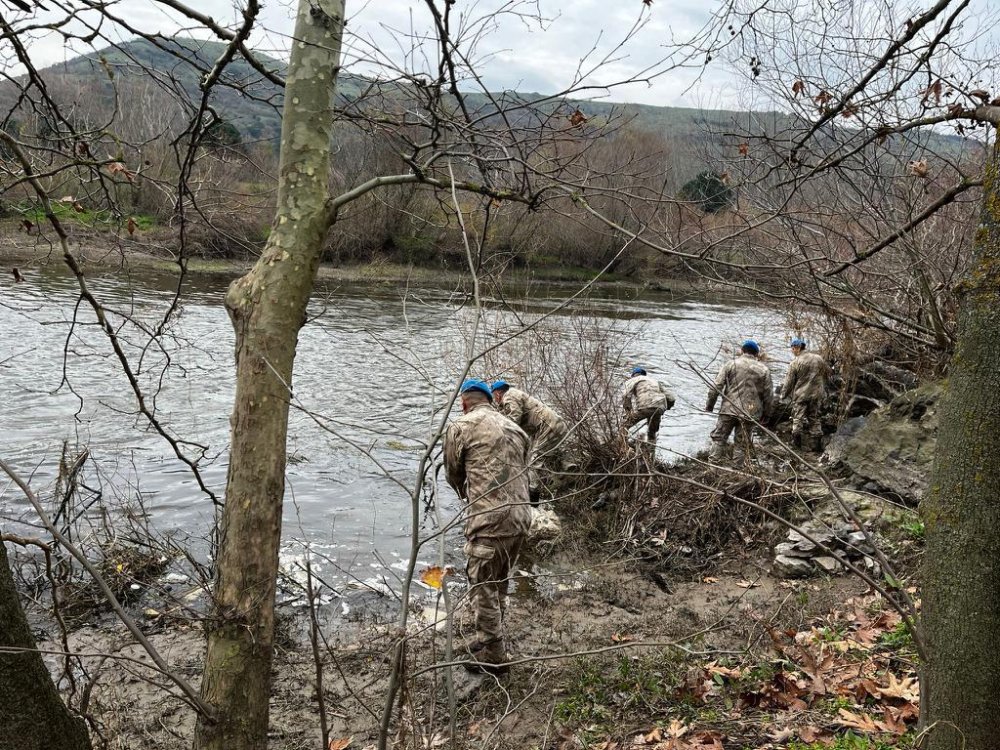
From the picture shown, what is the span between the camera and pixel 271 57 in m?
3.69

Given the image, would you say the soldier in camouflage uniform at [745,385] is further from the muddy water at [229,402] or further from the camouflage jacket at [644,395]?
the camouflage jacket at [644,395]

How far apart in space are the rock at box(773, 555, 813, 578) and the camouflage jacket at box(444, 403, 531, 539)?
2766 millimetres

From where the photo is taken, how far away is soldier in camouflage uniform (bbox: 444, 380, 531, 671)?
5.77 m

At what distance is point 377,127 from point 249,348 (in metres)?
1.36

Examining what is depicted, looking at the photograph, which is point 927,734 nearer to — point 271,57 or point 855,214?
point 271,57

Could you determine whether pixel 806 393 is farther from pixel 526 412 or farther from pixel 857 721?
pixel 857 721

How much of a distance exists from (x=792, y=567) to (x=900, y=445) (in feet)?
8.13

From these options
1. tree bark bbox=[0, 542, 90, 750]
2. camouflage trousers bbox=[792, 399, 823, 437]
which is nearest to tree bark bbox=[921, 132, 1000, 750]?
tree bark bbox=[0, 542, 90, 750]

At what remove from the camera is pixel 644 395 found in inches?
415

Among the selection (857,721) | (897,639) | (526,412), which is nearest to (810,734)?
(857,721)

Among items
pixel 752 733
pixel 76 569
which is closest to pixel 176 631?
pixel 76 569

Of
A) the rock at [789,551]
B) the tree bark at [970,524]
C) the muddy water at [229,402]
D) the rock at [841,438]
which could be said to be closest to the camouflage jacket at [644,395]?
the muddy water at [229,402]

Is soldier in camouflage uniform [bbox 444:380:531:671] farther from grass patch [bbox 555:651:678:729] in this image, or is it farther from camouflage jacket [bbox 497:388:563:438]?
Answer: camouflage jacket [bbox 497:388:563:438]

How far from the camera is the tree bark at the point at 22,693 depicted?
2885mm
